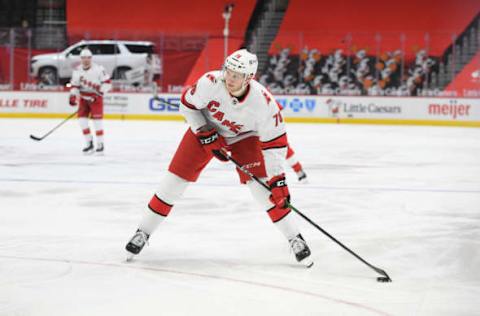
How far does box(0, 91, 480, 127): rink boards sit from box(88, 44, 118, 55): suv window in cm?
130

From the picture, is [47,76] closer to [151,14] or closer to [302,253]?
[151,14]

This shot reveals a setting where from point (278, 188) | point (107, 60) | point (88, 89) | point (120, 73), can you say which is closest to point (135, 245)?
point (278, 188)

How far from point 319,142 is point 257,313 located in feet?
31.1

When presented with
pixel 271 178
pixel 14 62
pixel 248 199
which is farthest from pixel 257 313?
pixel 14 62

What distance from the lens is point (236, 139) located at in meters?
4.15

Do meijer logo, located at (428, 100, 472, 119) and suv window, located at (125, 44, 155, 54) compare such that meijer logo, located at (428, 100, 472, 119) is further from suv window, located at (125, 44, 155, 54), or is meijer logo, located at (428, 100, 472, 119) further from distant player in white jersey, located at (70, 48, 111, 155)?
distant player in white jersey, located at (70, 48, 111, 155)

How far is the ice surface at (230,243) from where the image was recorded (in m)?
3.32

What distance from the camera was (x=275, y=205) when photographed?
405cm

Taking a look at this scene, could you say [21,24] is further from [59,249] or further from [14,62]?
[59,249]

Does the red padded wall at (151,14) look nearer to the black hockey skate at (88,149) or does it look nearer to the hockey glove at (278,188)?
the black hockey skate at (88,149)

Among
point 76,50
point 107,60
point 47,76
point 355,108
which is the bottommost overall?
point 355,108

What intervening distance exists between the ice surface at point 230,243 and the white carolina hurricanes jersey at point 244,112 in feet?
2.10

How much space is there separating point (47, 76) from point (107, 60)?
1.48 meters

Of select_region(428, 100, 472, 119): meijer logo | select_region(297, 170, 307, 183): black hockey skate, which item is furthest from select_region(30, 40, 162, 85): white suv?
select_region(297, 170, 307, 183): black hockey skate
